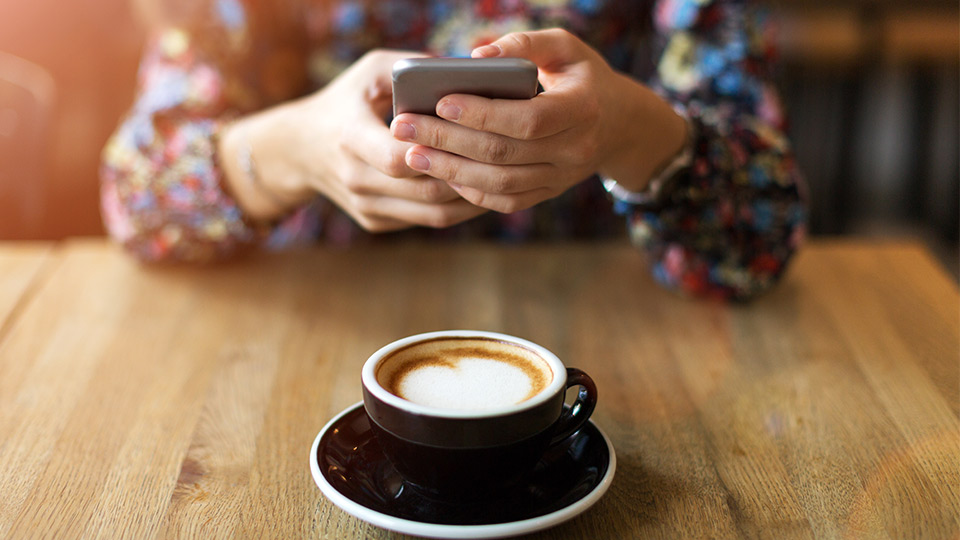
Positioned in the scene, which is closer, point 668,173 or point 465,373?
point 465,373

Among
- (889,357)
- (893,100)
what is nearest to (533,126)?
(889,357)

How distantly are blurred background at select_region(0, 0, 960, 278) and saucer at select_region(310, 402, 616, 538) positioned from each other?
144cm

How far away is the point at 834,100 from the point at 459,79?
6.33 ft

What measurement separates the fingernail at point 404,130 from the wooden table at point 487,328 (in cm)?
22

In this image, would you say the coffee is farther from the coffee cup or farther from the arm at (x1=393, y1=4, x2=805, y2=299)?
the arm at (x1=393, y1=4, x2=805, y2=299)

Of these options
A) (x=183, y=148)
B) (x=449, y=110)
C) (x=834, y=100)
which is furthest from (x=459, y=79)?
(x=834, y=100)

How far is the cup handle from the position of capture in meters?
0.49

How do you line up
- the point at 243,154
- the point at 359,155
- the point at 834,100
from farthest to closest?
the point at 834,100 → the point at 243,154 → the point at 359,155

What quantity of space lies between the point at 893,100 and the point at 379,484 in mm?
2137

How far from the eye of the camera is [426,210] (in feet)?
2.23

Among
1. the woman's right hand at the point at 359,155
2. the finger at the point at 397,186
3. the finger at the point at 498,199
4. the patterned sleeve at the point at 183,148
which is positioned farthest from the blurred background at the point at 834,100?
the finger at the point at 498,199

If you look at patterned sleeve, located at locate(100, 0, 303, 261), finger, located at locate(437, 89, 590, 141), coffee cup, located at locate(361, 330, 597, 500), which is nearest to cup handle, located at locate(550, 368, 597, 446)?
coffee cup, located at locate(361, 330, 597, 500)

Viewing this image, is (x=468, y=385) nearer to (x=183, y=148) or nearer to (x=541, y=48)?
(x=541, y=48)

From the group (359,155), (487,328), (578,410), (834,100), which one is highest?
(359,155)
